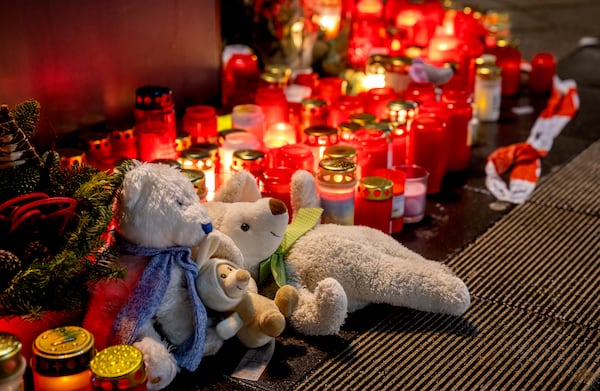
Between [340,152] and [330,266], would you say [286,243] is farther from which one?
[340,152]

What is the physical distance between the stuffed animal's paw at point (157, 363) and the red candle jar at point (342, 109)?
3.42 ft

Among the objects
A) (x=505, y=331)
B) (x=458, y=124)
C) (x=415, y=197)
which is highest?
(x=458, y=124)

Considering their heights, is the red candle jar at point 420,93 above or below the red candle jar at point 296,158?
above

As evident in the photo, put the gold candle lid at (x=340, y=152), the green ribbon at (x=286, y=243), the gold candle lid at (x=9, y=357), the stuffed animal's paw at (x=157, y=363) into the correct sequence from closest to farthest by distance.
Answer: the gold candle lid at (x=9, y=357) → the stuffed animal's paw at (x=157, y=363) → the green ribbon at (x=286, y=243) → the gold candle lid at (x=340, y=152)

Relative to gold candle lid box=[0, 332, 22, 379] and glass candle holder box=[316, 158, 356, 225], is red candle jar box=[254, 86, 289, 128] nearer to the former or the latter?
glass candle holder box=[316, 158, 356, 225]

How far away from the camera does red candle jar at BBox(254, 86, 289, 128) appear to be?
87.0 inches

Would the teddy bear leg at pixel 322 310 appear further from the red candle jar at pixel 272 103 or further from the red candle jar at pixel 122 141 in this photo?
the red candle jar at pixel 272 103

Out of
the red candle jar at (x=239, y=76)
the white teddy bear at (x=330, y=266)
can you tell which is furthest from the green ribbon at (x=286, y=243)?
the red candle jar at (x=239, y=76)

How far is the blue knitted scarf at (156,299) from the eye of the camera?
1.29 metres

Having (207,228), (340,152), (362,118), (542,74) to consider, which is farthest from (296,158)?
(542,74)

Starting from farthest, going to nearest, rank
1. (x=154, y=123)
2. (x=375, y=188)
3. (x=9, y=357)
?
1. (x=154, y=123)
2. (x=375, y=188)
3. (x=9, y=357)

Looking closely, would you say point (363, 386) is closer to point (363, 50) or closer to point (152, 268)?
point (152, 268)

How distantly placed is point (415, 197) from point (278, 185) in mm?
404

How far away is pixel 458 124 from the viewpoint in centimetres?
228
